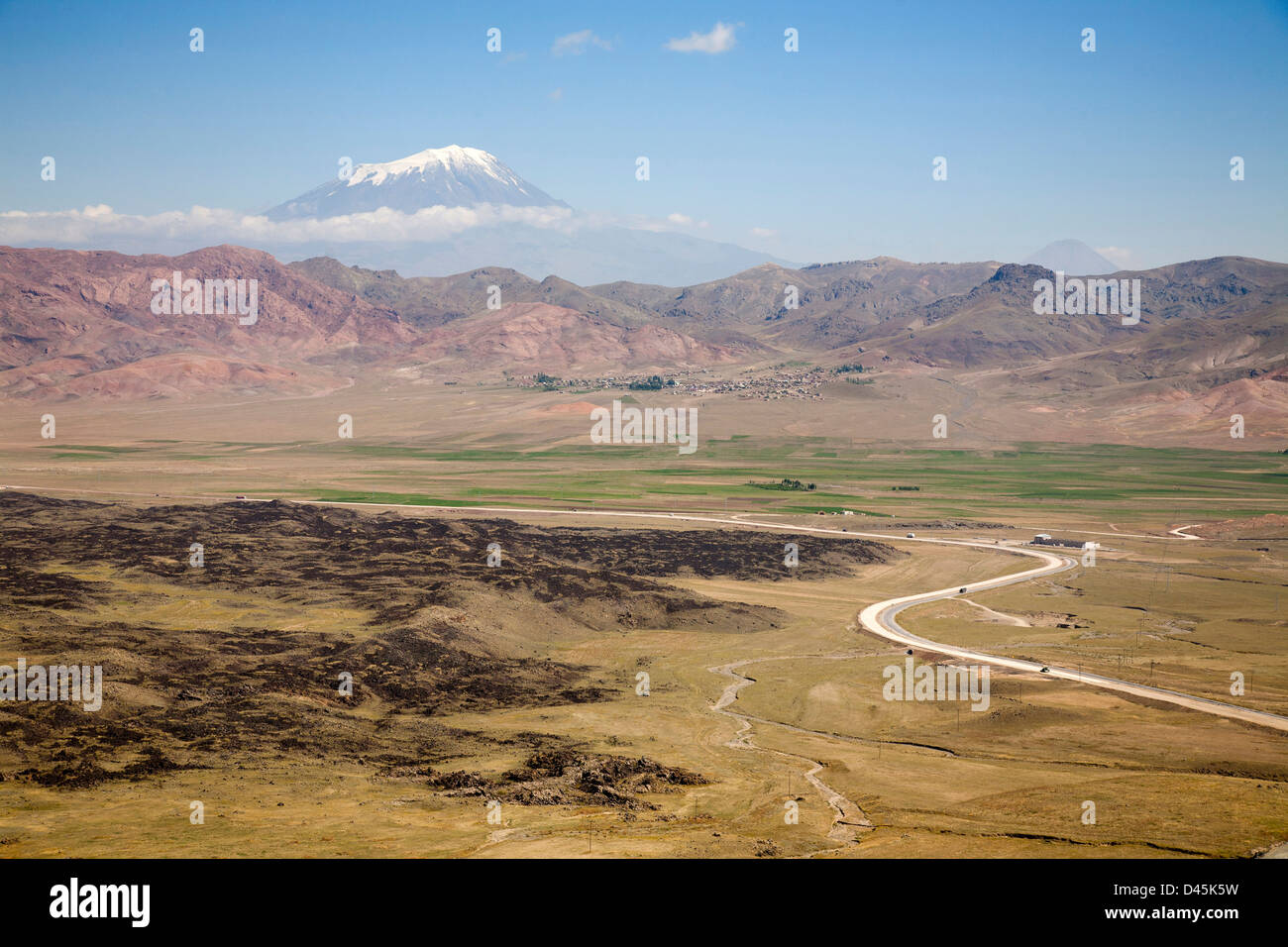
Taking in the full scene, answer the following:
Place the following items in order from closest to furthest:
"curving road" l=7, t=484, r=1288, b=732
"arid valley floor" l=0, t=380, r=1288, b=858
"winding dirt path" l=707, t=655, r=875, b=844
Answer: "arid valley floor" l=0, t=380, r=1288, b=858
"winding dirt path" l=707, t=655, r=875, b=844
"curving road" l=7, t=484, r=1288, b=732

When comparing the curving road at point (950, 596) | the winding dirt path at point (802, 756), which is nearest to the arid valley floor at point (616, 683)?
the winding dirt path at point (802, 756)

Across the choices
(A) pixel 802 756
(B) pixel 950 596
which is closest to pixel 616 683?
(A) pixel 802 756

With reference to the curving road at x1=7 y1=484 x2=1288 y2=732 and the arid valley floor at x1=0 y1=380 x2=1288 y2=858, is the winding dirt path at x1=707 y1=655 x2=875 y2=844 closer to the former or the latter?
the arid valley floor at x1=0 y1=380 x2=1288 y2=858

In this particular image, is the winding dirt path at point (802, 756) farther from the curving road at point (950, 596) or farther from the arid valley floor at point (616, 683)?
the curving road at point (950, 596)

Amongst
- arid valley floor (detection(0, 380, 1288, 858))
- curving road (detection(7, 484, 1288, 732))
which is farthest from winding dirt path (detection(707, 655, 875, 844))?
curving road (detection(7, 484, 1288, 732))

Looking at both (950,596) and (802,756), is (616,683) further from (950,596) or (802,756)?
(950,596)

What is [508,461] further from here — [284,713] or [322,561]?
[284,713]

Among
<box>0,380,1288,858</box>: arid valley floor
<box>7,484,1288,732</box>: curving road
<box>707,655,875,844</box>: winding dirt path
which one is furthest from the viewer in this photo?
<box>7,484,1288,732</box>: curving road

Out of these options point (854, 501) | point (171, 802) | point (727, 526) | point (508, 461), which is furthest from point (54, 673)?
point (508, 461)
